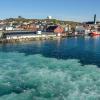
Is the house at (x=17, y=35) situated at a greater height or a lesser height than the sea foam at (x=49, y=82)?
greater

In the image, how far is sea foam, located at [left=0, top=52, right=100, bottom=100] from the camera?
13.7 metres

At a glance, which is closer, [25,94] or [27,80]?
[25,94]

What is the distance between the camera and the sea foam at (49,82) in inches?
539

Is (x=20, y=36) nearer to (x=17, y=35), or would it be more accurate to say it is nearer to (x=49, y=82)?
(x=17, y=35)

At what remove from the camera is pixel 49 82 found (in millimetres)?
16109

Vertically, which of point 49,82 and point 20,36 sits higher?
point 20,36

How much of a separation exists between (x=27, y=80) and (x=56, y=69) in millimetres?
3910

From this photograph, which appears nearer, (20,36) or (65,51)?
(65,51)

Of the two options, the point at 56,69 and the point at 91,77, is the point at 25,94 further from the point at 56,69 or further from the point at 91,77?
the point at 56,69

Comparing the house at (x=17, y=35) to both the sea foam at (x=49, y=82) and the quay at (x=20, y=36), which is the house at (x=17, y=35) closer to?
the quay at (x=20, y=36)

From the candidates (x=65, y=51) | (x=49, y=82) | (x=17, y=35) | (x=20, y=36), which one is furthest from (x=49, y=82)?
(x=20, y=36)

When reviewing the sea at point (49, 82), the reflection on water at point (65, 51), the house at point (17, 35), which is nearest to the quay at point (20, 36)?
the house at point (17, 35)

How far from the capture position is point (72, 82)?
52.9ft

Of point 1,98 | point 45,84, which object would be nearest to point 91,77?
point 45,84
